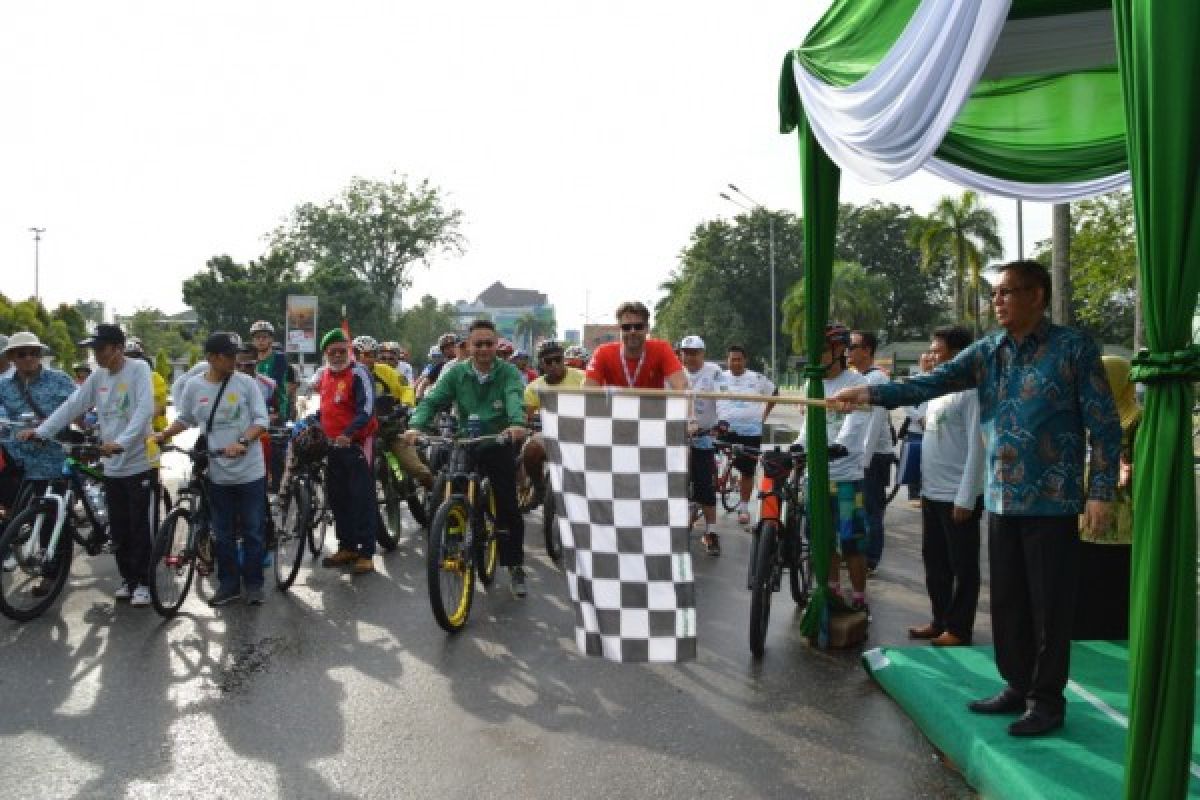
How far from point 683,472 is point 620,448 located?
257 mm

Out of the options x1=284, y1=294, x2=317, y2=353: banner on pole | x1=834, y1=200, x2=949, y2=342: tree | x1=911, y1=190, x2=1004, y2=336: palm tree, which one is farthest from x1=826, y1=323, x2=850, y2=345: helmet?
x1=834, y1=200, x2=949, y2=342: tree

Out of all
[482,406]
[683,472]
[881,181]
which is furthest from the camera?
[482,406]

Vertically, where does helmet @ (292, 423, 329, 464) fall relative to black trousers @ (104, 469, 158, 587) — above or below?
above

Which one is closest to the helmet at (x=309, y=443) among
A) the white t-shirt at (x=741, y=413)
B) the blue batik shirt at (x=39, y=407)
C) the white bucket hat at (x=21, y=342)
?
the blue batik shirt at (x=39, y=407)

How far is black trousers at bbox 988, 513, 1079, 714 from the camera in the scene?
12.8 ft

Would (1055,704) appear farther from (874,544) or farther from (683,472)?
(874,544)

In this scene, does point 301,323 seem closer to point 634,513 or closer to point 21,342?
point 21,342

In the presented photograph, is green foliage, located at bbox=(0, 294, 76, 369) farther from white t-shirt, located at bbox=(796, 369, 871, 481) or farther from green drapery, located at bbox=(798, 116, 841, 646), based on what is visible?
green drapery, located at bbox=(798, 116, 841, 646)

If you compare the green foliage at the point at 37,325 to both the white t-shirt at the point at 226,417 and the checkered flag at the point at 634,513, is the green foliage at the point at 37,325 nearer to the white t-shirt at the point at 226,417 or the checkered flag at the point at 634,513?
the white t-shirt at the point at 226,417

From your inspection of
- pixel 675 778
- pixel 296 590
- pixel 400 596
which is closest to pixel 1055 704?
pixel 675 778

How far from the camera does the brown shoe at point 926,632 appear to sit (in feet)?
19.3

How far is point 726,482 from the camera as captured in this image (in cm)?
1111

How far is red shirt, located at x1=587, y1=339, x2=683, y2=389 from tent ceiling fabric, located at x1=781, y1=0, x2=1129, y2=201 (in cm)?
169

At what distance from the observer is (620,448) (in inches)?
144
